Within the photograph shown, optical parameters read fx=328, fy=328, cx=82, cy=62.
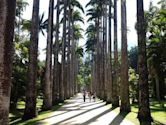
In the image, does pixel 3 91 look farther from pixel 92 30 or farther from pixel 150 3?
pixel 92 30

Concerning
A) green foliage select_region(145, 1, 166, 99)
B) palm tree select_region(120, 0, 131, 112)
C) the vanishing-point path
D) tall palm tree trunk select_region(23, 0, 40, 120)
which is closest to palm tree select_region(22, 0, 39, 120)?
tall palm tree trunk select_region(23, 0, 40, 120)

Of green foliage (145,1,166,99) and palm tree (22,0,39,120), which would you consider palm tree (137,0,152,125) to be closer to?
palm tree (22,0,39,120)

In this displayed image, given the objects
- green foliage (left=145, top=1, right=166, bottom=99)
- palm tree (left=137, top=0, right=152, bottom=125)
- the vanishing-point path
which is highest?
green foliage (left=145, top=1, right=166, bottom=99)

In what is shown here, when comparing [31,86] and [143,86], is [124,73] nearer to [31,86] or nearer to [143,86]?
[143,86]

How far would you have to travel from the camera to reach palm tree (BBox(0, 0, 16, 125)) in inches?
332

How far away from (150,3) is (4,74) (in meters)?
54.0

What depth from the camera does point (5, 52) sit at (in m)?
8.59

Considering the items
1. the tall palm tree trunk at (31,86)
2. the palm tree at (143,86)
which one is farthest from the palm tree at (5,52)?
the tall palm tree trunk at (31,86)

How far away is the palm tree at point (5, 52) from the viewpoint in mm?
8438

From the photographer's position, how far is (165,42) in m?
37.3

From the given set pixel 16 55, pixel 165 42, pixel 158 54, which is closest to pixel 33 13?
pixel 16 55

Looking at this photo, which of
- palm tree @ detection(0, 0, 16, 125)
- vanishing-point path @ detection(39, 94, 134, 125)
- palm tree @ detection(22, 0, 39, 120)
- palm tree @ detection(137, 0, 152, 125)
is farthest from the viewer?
palm tree @ detection(22, 0, 39, 120)

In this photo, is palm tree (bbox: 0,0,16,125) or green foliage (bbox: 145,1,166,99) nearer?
palm tree (bbox: 0,0,16,125)

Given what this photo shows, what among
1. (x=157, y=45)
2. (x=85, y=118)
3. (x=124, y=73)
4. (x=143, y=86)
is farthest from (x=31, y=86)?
(x=157, y=45)
